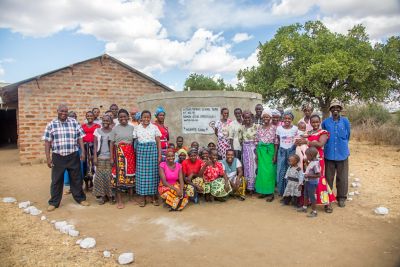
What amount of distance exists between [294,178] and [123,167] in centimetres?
267

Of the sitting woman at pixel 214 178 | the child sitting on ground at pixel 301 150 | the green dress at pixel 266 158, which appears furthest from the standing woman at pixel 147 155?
the child sitting on ground at pixel 301 150

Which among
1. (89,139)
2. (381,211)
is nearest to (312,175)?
(381,211)

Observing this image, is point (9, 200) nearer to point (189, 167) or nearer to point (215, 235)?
point (189, 167)

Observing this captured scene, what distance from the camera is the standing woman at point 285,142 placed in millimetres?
5006

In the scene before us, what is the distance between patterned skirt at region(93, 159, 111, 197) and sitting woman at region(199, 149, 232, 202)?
150cm

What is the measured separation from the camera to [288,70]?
10688 millimetres

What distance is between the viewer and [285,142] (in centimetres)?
505

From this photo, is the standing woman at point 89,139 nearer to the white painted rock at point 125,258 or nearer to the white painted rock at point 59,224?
the white painted rock at point 59,224

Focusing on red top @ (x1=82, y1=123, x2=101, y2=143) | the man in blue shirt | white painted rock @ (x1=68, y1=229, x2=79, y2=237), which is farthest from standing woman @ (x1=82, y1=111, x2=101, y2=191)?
the man in blue shirt

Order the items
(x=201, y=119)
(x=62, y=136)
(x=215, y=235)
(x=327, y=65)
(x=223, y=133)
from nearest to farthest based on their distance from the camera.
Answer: (x=215, y=235) → (x=62, y=136) → (x=223, y=133) → (x=201, y=119) → (x=327, y=65)

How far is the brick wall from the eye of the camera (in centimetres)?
963

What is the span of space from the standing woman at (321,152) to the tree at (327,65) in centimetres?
509

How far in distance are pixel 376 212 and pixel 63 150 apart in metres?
4.75

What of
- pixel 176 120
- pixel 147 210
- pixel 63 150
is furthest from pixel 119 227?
pixel 176 120
